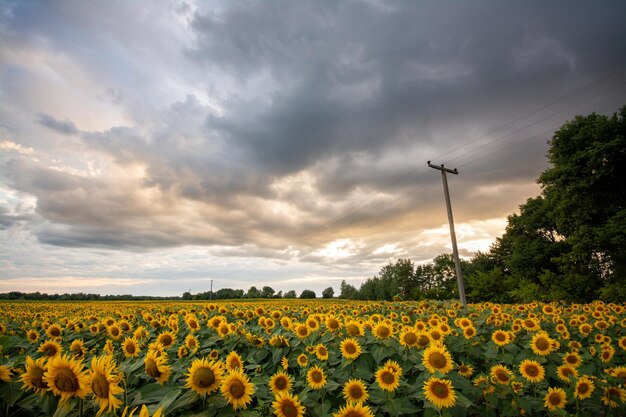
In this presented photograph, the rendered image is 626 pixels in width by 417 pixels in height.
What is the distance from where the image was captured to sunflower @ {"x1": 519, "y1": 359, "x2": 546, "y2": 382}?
4.27 m

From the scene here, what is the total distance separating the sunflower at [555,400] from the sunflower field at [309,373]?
1 cm

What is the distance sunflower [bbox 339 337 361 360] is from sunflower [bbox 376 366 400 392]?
0.69 meters

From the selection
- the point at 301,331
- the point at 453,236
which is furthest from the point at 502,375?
the point at 453,236

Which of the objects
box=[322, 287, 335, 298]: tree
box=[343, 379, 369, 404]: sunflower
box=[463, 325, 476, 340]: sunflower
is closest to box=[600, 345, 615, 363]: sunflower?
box=[463, 325, 476, 340]: sunflower

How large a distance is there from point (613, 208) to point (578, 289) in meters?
7.73

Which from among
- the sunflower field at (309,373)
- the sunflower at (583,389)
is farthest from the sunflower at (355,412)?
the sunflower at (583,389)

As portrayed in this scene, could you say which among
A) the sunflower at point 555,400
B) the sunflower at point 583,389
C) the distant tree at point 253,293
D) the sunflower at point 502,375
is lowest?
the sunflower at point 555,400

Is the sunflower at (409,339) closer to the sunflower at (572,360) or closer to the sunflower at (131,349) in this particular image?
the sunflower at (572,360)

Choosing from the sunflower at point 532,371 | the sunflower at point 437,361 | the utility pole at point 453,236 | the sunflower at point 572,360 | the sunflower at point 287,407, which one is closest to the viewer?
the sunflower at point 287,407

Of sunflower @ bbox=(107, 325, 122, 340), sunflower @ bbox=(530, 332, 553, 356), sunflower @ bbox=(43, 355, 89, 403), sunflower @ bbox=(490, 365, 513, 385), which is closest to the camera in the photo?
sunflower @ bbox=(43, 355, 89, 403)

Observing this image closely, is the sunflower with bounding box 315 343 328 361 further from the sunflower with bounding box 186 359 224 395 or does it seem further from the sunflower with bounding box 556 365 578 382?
the sunflower with bounding box 556 365 578 382

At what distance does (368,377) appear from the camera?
143 inches

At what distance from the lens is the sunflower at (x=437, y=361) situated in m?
3.57

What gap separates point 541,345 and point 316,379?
3.96 meters
